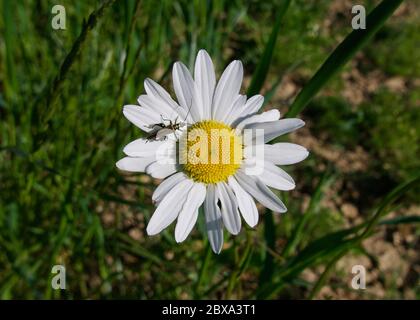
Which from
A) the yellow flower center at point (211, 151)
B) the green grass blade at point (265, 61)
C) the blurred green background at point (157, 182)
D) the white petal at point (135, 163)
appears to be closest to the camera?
the white petal at point (135, 163)

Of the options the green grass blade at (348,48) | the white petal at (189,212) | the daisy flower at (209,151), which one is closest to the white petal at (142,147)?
the daisy flower at (209,151)

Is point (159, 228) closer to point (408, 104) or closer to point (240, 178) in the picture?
point (240, 178)

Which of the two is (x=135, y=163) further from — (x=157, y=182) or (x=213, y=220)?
(x=157, y=182)

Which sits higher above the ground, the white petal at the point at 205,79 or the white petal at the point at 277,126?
the white petal at the point at 205,79

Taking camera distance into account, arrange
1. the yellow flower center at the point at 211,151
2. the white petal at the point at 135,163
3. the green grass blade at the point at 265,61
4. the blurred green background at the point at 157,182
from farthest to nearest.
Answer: the blurred green background at the point at 157,182, the green grass blade at the point at 265,61, the yellow flower center at the point at 211,151, the white petal at the point at 135,163

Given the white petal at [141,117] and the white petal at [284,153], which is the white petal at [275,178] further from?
the white petal at [141,117]

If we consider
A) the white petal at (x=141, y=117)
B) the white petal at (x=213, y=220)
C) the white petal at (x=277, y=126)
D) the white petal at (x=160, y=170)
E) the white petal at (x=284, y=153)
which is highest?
the white petal at (x=141, y=117)
